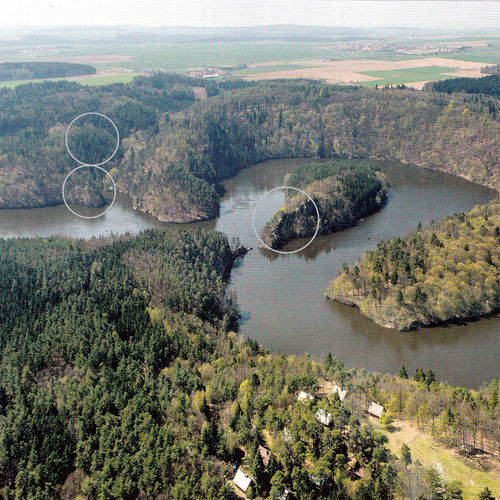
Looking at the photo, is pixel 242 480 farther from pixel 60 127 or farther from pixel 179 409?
pixel 60 127

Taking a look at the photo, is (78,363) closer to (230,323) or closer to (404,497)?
(230,323)

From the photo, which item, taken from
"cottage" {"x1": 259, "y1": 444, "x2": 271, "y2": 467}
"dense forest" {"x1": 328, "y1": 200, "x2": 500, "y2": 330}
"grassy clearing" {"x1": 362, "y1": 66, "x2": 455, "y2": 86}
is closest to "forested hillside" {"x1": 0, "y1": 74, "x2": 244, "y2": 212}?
"grassy clearing" {"x1": 362, "y1": 66, "x2": 455, "y2": 86}

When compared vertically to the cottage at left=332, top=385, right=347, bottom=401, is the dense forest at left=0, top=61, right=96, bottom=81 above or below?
above

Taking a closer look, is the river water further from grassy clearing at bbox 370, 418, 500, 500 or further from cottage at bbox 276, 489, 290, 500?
cottage at bbox 276, 489, 290, 500

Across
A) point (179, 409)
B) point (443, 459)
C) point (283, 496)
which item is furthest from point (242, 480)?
point (443, 459)

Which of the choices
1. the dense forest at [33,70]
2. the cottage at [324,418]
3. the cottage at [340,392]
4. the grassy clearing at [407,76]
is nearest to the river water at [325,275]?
the cottage at [340,392]

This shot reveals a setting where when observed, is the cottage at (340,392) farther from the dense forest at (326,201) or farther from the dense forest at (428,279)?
the dense forest at (326,201)
